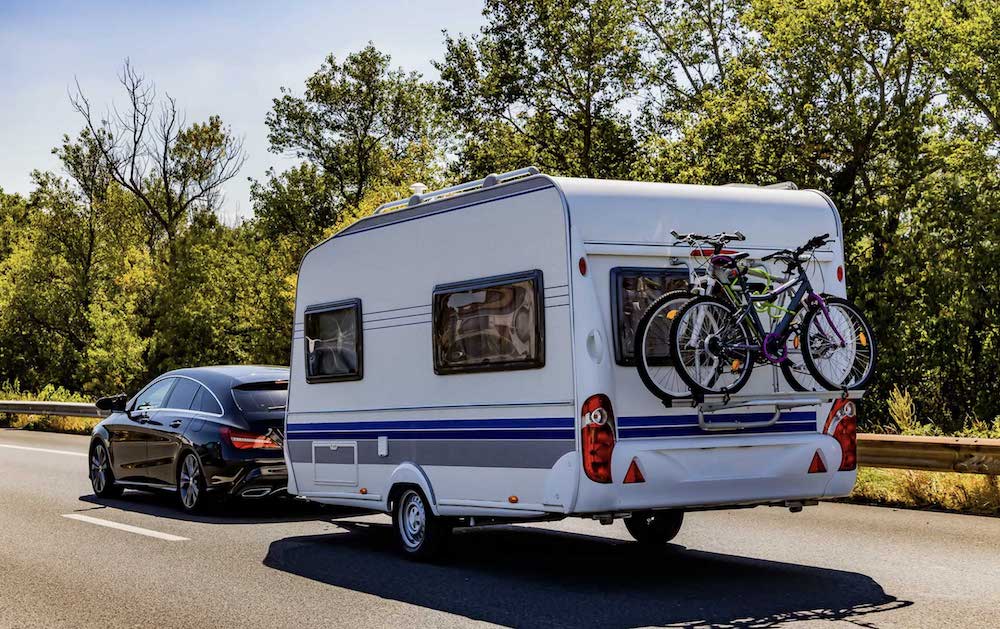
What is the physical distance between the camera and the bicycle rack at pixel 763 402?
829 centimetres

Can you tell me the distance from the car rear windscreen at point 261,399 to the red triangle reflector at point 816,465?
6.01 m

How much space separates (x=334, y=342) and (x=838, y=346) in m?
4.34

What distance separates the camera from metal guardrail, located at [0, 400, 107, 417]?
26.1m

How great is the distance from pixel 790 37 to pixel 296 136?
36.5 meters

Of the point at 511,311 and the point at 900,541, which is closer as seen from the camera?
the point at 511,311

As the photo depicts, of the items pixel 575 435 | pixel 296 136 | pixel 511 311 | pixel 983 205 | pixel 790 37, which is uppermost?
pixel 296 136

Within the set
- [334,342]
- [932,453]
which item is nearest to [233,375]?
[334,342]

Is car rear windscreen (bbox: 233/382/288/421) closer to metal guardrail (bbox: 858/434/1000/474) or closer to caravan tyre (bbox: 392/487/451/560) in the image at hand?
caravan tyre (bbox: 392/487/451/560)

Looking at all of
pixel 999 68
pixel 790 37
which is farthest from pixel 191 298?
pixel 999 68

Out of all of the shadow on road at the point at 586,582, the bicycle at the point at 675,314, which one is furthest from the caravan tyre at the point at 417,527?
the bicycle at the point at 675,314

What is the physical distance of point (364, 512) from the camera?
12922 mm

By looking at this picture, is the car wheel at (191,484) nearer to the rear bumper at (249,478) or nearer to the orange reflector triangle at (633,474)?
the rear bumper at (249,478)

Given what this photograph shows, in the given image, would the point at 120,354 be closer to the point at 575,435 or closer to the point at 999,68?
the point at 999,68

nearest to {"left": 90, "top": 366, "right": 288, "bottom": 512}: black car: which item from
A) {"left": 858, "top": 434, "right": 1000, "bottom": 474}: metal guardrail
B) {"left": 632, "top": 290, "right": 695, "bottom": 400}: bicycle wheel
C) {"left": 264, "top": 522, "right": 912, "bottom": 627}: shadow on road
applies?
{"left": 264, "top": 522, "right": 912, "bottom": 627}: shadow on road
